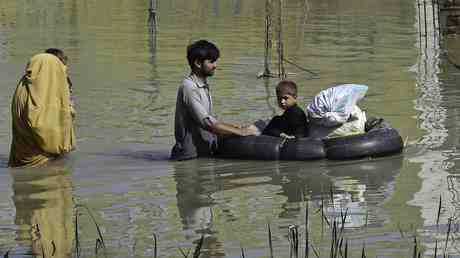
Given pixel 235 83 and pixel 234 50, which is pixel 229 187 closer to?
pixel 235 83

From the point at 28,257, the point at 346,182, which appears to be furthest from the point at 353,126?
the point at 28,257

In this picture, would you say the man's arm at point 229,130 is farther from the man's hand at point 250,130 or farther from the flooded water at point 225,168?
the flooded water at point 225,168

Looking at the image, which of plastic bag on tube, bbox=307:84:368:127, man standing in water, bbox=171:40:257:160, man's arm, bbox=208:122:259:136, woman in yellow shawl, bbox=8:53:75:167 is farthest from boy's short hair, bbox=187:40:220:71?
woman in yellow shawl, bbox=8:53:75:167

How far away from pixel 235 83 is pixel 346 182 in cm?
889

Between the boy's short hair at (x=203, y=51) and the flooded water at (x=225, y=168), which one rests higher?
the boy's short hair at (x=203, y=51)

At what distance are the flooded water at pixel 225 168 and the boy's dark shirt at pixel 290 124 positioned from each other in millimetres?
349

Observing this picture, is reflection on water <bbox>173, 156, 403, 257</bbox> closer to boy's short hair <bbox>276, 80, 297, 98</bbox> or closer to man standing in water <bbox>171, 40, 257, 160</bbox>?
man standing in water <bbox>171, 40, 257, 160</bbox>

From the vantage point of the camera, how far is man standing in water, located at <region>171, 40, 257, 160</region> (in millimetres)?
11031

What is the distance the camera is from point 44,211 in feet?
30.3

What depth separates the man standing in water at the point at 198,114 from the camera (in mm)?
11031

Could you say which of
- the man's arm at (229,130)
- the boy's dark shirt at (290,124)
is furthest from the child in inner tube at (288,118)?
the man's arm at (229,130)

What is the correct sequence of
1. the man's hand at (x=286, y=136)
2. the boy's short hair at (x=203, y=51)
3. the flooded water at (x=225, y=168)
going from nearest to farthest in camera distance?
1. the flooded water at (x=225, y=168)
2. the boy's short hair at (x=203, y=51)
3. the man's hand at (x=286, y=136)

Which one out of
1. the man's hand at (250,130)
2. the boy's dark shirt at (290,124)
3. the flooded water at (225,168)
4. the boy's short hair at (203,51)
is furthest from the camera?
the man's hand at (250,130)

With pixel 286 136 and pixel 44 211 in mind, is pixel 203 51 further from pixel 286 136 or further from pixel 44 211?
pixel 44 211
